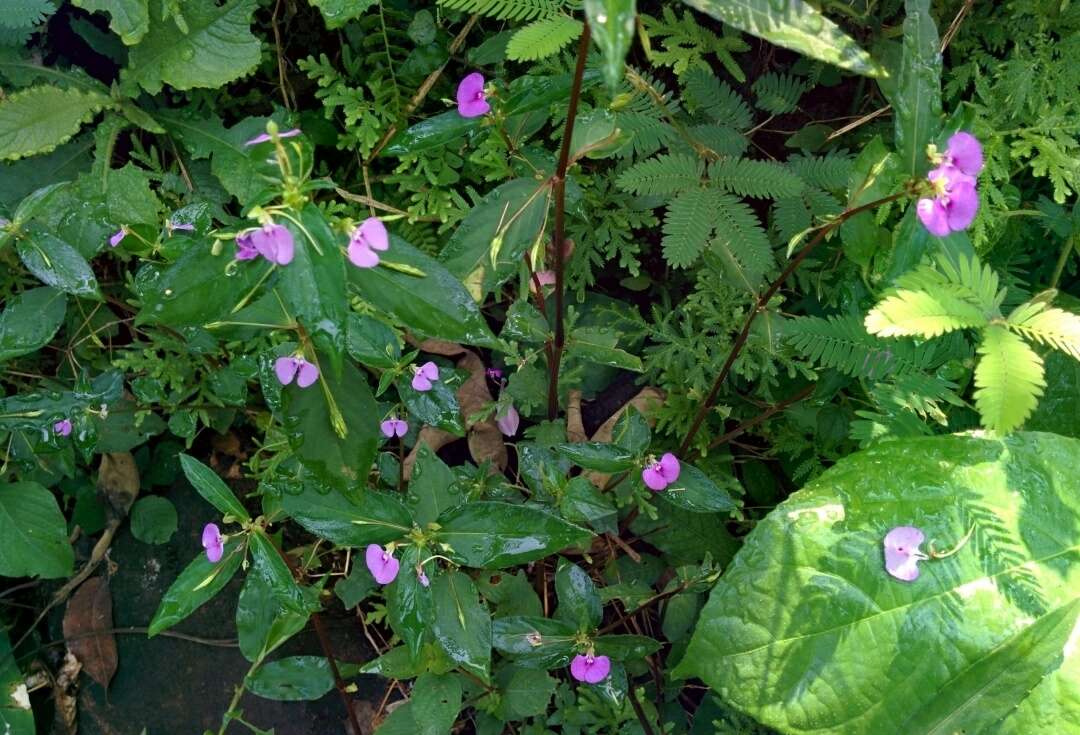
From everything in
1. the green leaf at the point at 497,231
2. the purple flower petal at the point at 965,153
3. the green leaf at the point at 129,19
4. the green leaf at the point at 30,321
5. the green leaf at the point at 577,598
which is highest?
the purple flower petal at the point at 965,153

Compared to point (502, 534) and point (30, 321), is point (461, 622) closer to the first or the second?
point (502, 534)

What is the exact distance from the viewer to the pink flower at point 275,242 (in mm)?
1213

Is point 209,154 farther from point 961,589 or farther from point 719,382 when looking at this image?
point 961,589

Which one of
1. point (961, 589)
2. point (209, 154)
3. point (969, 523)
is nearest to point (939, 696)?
point (961, 589)

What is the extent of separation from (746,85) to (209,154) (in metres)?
1.64

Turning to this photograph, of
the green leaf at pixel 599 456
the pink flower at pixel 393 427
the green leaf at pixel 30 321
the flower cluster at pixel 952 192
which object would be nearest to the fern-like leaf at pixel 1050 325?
the flower cluster at pixel 952 192

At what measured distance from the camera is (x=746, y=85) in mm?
2555

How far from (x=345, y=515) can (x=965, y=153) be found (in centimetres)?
138

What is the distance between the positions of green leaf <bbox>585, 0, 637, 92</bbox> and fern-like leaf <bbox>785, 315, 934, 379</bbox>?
111 cm

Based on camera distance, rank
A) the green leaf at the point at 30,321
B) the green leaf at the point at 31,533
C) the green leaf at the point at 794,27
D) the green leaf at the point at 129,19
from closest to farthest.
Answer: the green leaf at the point at 794,27 < the green leaf at the point at 30,321 < the green leaf at the point at 129,19 < the green leaf at the point at 31,533

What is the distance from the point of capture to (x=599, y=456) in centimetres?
196

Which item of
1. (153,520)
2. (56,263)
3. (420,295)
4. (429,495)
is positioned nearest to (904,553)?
(429,495)

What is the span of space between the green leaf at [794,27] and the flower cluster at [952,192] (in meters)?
0.30

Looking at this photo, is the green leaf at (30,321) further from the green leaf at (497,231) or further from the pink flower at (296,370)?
the green leaf at (497,231)
